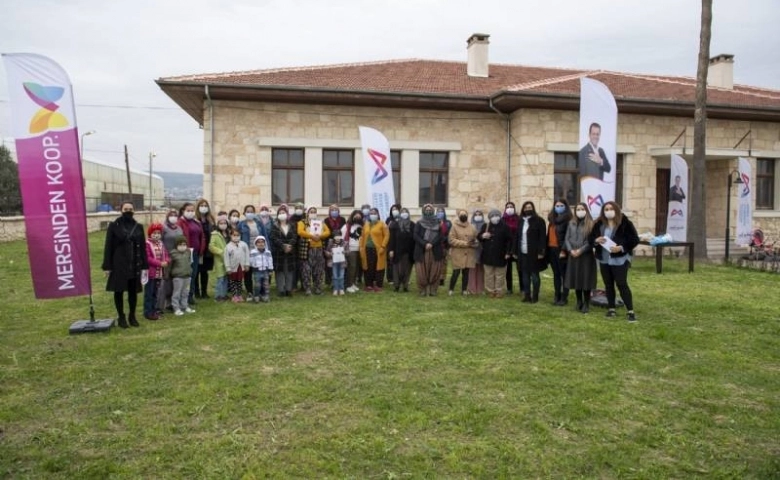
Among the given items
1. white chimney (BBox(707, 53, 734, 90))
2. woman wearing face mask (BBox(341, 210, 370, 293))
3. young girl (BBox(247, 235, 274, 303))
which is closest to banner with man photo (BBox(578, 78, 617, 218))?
woman wearing face mask (BBox(341, 210, 370, 293))

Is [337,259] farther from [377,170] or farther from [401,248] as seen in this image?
[377,170]

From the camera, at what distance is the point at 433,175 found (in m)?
17.1

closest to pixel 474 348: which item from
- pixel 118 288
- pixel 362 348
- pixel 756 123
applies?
pixel 362 348

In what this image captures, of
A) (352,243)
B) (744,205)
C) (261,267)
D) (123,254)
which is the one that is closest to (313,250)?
(352,243)

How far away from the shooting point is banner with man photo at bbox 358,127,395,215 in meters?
12.7

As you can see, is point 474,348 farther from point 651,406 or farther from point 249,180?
point 249,180

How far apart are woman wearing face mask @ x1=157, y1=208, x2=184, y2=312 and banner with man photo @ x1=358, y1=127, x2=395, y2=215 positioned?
4.74m

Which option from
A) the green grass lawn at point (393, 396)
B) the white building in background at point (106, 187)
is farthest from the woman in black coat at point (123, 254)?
the white building in background at point (106, 187)

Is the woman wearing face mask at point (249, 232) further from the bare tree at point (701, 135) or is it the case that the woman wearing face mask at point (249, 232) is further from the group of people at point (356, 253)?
the bare tree at point (701, 135)

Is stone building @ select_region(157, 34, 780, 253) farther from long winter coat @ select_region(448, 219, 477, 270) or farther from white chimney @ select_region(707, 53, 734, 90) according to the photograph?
long winter coat @ select_region(448, 219, 477, 270)

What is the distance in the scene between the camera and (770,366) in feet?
20.1

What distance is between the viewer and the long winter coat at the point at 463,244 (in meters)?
10.3

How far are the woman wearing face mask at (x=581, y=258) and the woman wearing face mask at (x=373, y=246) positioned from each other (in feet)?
11.0

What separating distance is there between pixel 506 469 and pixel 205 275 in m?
7.48
